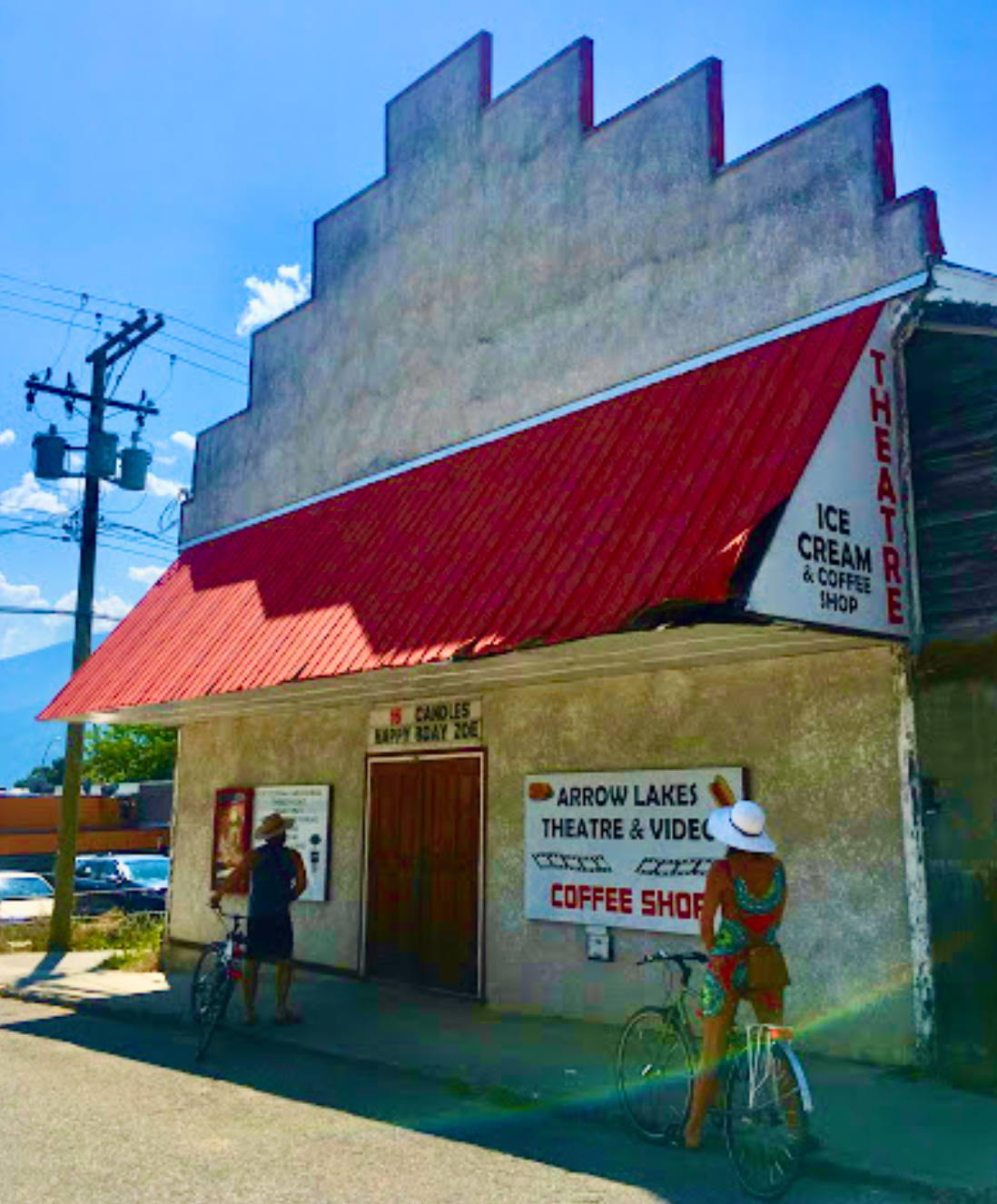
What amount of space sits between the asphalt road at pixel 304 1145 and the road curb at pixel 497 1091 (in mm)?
57

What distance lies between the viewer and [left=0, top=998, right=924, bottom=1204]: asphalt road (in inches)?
219

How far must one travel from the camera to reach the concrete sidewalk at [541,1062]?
5.96 metres

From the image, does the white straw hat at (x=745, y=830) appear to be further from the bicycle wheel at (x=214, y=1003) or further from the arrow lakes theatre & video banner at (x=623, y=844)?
the bicycle wheel at (x=214, y=1003)

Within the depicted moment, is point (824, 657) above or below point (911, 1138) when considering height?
above

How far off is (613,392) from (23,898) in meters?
17.6

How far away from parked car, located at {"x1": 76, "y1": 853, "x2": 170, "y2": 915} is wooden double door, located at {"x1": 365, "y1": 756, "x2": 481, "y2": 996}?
1029 centimetres

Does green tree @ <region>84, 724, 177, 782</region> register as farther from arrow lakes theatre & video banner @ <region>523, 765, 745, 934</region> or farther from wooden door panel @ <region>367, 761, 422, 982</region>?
arrow lakes theatre & video banner @ <region>523, 765, 745, 934</region>

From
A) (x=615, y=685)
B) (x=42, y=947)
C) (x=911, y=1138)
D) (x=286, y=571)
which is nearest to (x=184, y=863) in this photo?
(x=42, y=947)

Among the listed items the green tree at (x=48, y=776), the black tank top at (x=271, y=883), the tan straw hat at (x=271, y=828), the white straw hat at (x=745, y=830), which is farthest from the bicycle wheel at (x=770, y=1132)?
the green tree at (x=48, y=776)

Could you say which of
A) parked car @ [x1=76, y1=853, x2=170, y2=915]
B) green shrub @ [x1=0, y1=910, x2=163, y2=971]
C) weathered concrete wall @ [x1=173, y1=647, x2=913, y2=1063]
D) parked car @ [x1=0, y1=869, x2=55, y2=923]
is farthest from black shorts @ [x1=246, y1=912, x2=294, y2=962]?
parked car @ [x1=0, y1=869, x2=55, y2=923]

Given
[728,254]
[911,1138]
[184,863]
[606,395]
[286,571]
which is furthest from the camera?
[184,863]

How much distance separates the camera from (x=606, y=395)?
11.1m

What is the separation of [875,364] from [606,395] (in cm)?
322

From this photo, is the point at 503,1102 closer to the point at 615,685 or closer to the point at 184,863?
the point at 615,685
